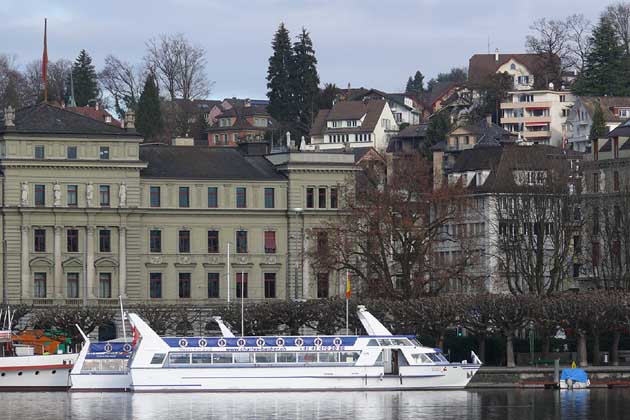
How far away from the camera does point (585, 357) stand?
115 m

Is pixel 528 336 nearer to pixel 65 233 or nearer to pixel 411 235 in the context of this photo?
pixel 411 235

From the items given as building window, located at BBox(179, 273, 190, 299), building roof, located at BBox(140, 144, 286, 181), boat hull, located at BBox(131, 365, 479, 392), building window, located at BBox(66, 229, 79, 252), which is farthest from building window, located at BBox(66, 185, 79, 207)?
boat hull, located at BBox(131, 365, 479, 392)

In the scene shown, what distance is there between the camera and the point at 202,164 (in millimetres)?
Answer: 142500

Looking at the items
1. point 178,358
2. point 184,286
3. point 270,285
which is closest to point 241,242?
point 270,285

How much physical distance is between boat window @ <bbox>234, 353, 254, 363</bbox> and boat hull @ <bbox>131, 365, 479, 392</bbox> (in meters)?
0.45

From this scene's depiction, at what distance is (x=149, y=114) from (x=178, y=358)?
8720 centimetres

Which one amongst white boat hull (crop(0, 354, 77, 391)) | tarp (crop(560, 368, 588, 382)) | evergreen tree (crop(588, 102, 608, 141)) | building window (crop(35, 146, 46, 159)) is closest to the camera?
tarp (crop(560, 368, 588, 382))

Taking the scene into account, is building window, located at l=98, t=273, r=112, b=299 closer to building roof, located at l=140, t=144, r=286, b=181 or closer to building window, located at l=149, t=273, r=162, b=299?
building window, located at l=149, t=273, r=162, b=299

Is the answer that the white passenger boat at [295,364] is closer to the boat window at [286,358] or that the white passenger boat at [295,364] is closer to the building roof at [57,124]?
the boat window at [286,358]

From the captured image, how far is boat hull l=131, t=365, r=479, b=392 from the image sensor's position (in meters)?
110

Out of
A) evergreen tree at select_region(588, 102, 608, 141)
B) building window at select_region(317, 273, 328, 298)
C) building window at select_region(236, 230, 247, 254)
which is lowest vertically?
building window at select_region(317, 273, 328, 298)

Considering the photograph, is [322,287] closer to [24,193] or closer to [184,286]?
[184,286]

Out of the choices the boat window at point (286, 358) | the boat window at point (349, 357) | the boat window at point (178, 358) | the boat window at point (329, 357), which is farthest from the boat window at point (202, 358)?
the boat window at point (349, 357)

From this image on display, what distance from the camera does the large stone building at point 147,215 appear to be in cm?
13650
